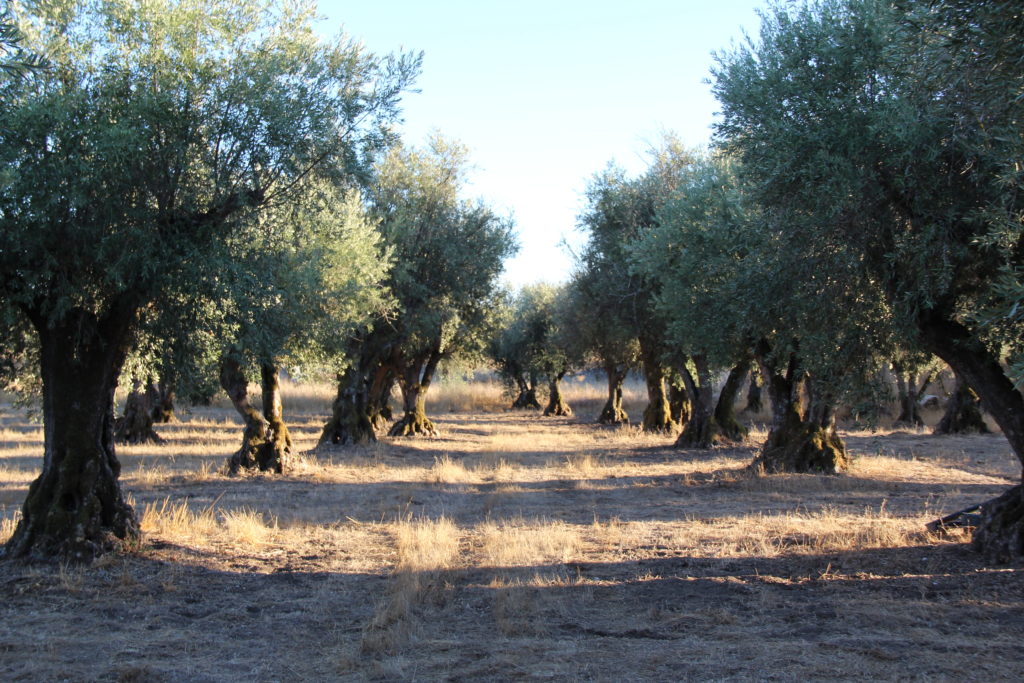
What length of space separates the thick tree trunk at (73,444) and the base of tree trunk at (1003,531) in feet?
34.5

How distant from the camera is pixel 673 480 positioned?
1867 centimetres

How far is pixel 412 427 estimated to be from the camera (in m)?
33.1

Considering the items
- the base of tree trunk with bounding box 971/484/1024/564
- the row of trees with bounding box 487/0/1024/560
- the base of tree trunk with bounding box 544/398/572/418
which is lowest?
the base of tree trunk with bounding box 544/398/572/418

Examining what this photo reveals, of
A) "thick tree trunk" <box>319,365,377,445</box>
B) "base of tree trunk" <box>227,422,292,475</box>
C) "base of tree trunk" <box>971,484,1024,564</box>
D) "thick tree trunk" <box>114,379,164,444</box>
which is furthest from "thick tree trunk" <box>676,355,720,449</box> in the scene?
"thick tree trunk" <box>114,379,164,444</box>

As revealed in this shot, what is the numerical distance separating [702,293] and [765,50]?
754 centimetres

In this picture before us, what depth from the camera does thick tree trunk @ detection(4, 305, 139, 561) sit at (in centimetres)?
964

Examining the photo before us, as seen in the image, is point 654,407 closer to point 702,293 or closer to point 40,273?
point 702,293

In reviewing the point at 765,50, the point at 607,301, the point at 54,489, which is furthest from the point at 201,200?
the point at 607,301

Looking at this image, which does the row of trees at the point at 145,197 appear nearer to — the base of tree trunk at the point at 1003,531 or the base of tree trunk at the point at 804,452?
the base of tree trunk at the point at 1003,531

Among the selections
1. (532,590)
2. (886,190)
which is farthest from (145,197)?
(886,190)

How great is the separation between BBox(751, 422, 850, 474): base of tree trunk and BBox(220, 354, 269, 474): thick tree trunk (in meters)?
12.0

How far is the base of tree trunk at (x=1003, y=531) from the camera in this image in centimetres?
908

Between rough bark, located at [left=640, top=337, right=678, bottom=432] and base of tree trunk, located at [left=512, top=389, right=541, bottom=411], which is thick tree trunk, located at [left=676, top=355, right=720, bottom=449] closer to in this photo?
rough bark, located at [left=640, top=337, right=678, bottom=432]

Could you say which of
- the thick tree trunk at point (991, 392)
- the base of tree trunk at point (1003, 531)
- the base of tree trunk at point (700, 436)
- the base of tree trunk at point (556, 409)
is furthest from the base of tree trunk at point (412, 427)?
the thick tree trunk at point (991, 392)
